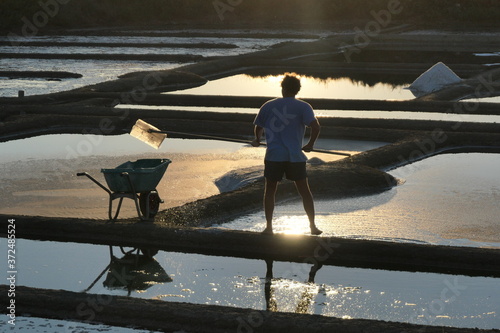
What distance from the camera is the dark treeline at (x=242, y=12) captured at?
3956 cm

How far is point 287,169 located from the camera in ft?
18.1

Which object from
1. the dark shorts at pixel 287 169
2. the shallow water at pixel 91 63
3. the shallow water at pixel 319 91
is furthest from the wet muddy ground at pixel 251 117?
the shallow water at pixel 91 63

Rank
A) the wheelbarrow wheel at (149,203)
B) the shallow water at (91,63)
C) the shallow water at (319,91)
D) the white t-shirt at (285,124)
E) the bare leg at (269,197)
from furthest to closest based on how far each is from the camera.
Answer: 1. the shallow water at (91,63)
2. the shallow water at (319,91)
3. the wheelbarrow wheel at (149,203)
4. the bare leg at (269,197)
5. the white t-shirt at (285,124)

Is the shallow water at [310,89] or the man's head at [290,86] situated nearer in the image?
the man's head at [290,86]

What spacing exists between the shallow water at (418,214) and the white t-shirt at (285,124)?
0.85m

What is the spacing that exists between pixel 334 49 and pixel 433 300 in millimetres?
22087

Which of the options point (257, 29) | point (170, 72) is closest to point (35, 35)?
point (257, 29)

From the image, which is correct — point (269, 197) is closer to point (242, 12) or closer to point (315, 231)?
point (315, 231)

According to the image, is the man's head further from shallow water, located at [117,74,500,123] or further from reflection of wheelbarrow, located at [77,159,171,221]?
shallow water, located at [117,74,500,123]

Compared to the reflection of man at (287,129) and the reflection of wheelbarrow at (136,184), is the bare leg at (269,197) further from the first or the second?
the reflection of wheelbarrow at (136,184)

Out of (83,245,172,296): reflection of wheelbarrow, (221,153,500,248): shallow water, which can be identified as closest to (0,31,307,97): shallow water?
(221,153,500,248): shallow water

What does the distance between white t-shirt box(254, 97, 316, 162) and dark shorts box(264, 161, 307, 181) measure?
0.09 feet

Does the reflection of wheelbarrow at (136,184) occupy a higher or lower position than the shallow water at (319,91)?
higher

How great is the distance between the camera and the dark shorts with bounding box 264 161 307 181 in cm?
549
